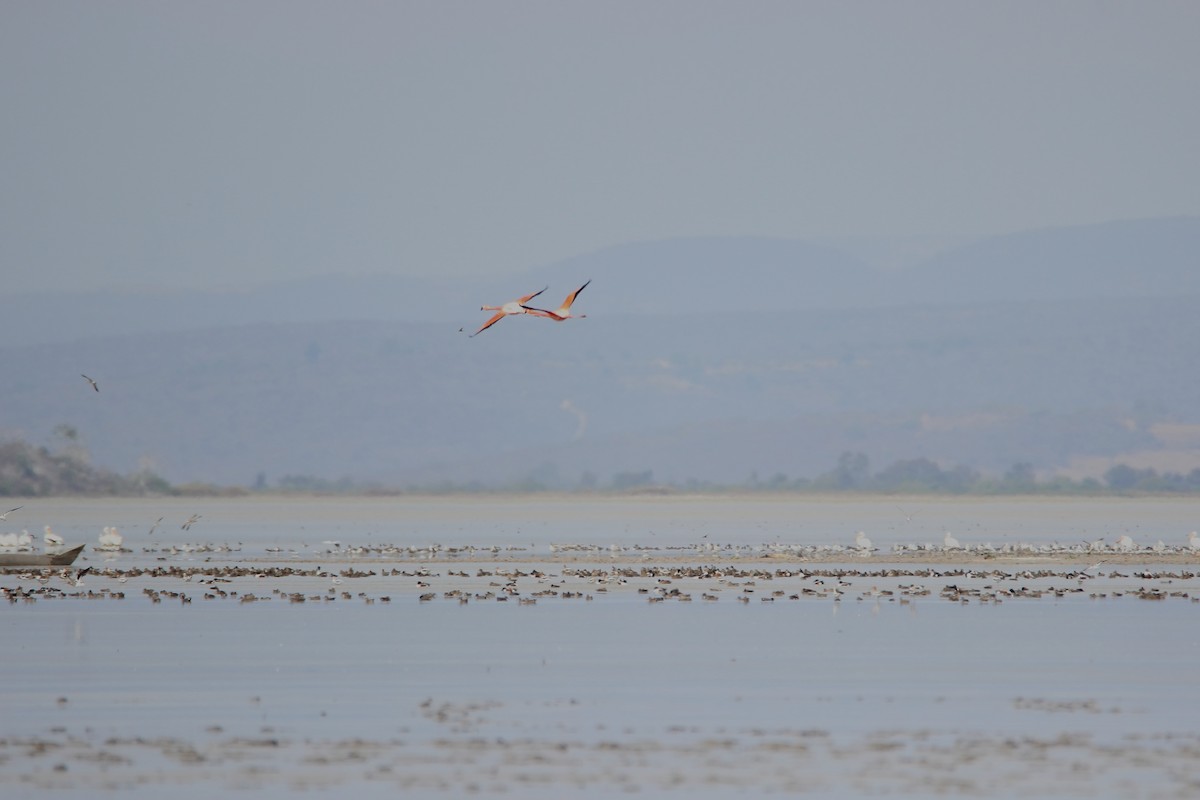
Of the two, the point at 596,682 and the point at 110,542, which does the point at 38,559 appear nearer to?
the point at 110,542

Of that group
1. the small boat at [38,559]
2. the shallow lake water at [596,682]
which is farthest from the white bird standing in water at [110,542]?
the small boat at [38,559]

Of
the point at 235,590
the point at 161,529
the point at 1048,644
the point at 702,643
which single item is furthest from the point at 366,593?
the point at 161,529

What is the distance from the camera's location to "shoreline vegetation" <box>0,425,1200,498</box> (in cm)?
13262

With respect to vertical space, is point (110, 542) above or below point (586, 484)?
below

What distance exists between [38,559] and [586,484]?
119704 mm

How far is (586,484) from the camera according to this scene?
163 meters

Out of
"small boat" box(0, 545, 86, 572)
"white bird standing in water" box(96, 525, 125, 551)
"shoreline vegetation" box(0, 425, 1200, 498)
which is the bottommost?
"small boat" box(0, 545, 86, 572)

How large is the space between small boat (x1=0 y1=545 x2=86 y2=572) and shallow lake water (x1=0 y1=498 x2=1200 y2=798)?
115cm

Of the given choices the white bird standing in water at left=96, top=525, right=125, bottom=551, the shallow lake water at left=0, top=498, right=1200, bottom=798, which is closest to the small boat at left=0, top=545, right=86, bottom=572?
the shallow lake water at left=0, top=498, right=1200, bottom=798

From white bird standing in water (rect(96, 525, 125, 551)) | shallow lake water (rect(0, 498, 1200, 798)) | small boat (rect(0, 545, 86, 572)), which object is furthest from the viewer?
white bird standing in water (rect(96, 525, 125, 551))

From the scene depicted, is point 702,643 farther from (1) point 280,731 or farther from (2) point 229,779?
(2) point 229,779

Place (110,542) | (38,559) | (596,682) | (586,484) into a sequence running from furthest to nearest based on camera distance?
(586,484)
(110,542)
(38,559)
(596,682)

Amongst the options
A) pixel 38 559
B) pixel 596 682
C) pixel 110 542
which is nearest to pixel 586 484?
pixel 110 542

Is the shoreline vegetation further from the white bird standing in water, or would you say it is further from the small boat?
the small boat
